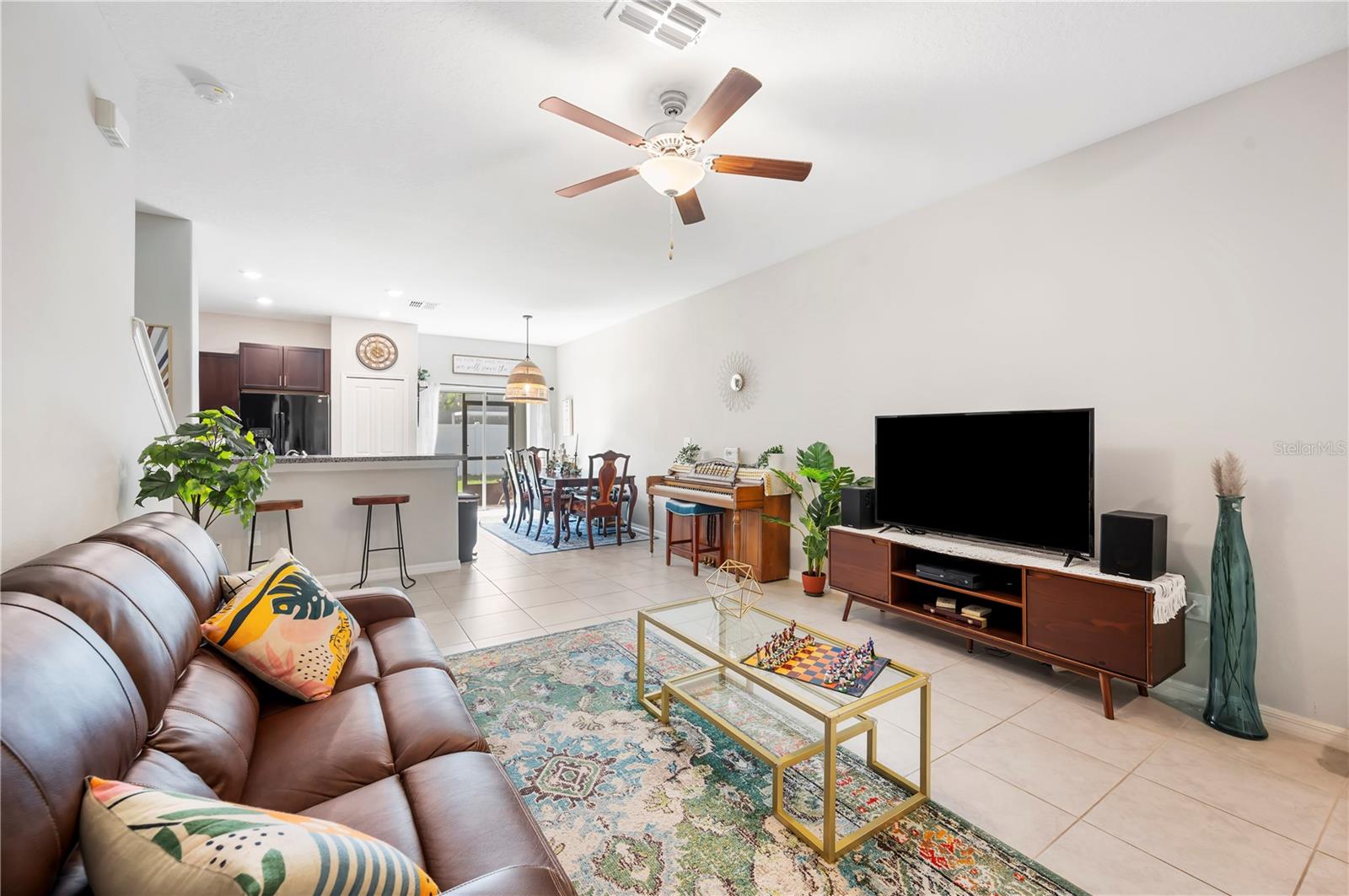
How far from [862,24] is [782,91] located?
44cm

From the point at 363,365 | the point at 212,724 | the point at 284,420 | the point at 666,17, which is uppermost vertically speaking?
the point at 666,17

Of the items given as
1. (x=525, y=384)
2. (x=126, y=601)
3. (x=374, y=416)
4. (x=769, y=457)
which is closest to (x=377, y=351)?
(x=374, y=416)

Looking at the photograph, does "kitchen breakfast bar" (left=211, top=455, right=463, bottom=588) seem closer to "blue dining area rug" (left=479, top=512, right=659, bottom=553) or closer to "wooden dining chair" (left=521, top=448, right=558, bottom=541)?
"blue dining area rug" (left=479, top=512, right=659, bottom=553)

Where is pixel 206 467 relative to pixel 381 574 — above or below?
above

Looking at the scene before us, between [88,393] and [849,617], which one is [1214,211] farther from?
[88,393]

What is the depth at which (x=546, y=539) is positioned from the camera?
660 cm

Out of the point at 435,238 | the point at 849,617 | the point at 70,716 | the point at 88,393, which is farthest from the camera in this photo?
the point at 435,238

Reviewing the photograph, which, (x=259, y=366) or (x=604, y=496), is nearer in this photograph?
(x=604, y=496)

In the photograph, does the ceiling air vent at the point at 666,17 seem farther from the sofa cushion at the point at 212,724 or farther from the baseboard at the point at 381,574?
the baseboard at the point at 381,574

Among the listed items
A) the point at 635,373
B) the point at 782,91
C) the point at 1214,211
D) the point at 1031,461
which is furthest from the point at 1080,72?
the point at 635,373

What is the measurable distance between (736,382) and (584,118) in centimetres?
335

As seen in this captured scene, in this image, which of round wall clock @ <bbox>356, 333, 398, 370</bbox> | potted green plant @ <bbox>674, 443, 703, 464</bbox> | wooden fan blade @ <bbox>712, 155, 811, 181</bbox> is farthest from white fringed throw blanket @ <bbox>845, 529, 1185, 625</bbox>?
round wall clock @ <bbox>356, 333, 398, 370</bbox>

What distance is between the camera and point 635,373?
703 cm

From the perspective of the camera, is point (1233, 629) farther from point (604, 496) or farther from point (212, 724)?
point (604, 496)
